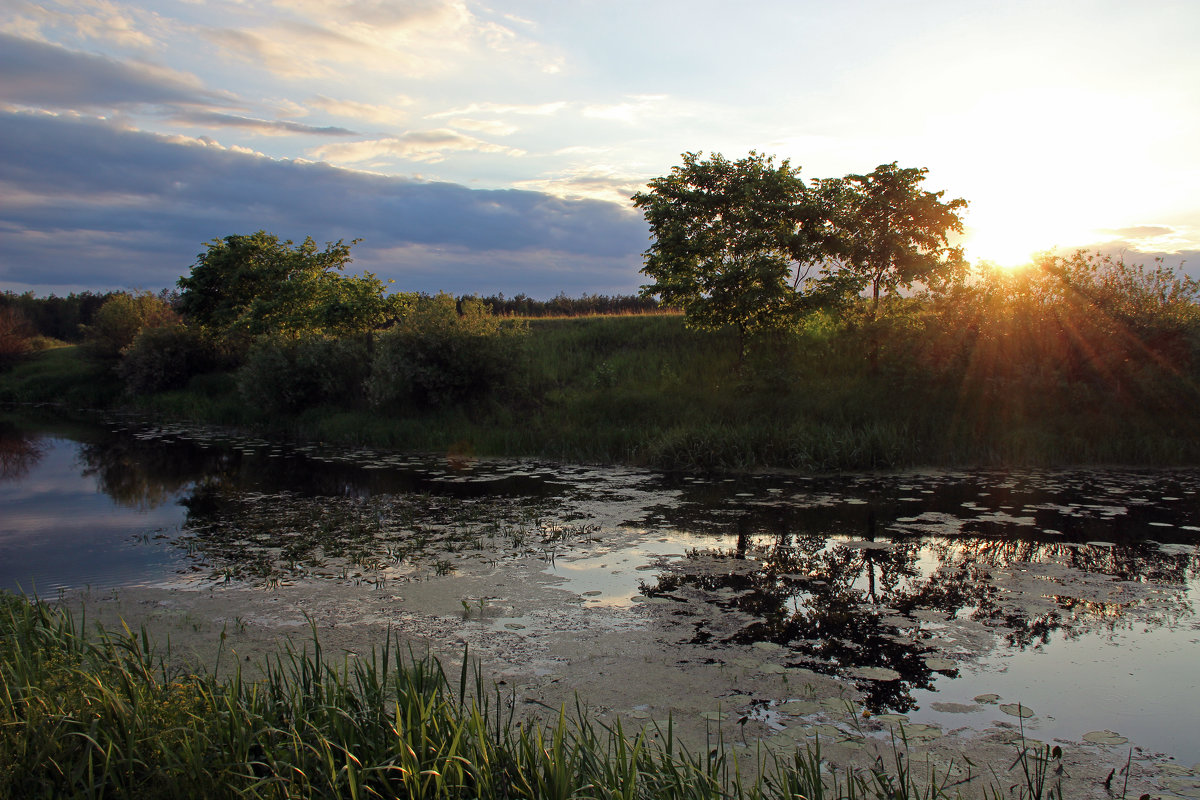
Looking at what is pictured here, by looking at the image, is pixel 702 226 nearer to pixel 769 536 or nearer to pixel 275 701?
pixel 769 536

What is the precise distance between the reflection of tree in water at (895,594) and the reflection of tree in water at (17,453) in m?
17.3

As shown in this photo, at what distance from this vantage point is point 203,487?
49.0 ft

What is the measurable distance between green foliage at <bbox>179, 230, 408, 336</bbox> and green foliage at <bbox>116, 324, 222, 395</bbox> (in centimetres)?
109

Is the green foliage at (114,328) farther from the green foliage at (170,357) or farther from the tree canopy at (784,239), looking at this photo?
the tree canopy at (784,239)

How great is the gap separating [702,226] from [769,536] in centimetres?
1341

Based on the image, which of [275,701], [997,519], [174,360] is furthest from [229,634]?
[174,360]

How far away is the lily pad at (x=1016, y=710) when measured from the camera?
4.76m

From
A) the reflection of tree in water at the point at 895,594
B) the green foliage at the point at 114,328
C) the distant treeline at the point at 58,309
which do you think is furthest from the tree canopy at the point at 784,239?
the distant treeline at the point at 58,309

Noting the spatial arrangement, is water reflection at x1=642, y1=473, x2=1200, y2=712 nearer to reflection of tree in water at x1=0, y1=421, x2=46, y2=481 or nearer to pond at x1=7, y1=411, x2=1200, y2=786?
pond at x1=7, y1=411, x2=1200, y2=786

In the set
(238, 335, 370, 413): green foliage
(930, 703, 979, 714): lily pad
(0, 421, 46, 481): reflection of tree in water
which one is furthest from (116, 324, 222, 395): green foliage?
(930, 703, 979, 714): lily pad

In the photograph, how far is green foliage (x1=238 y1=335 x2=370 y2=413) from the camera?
24234mm

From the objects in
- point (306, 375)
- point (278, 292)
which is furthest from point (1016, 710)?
point (278, 292)

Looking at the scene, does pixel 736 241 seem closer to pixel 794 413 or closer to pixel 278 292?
→ pixel 794 413

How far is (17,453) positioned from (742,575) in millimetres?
22396
